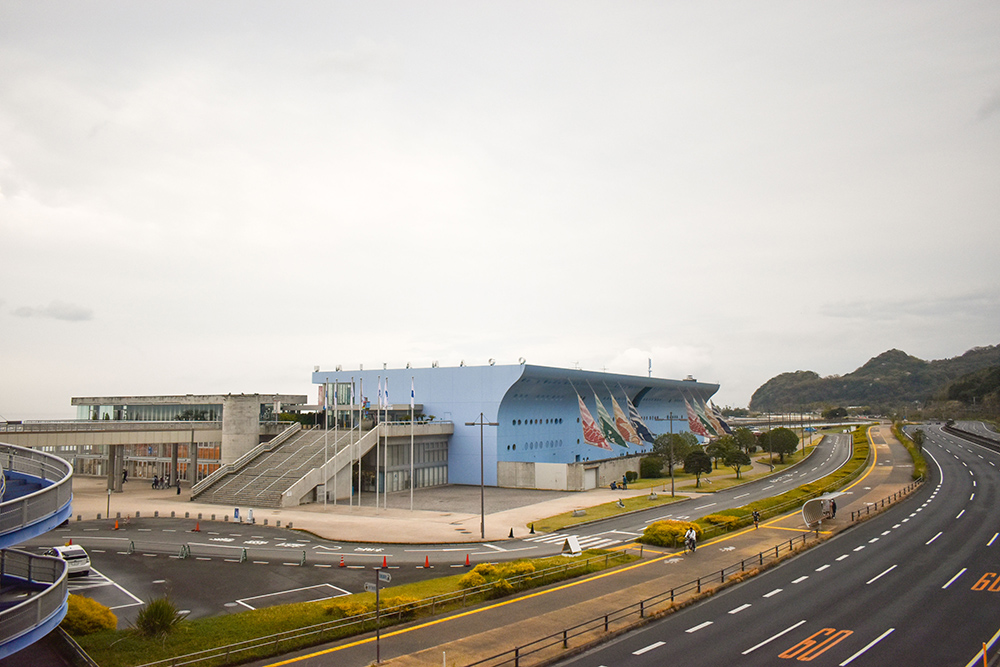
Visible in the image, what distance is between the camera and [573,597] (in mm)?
27312

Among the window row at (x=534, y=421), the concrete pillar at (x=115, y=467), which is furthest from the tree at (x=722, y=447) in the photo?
the concrete pillar at (x=115, y=467)

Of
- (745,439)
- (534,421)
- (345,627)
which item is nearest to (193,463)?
(534,421)

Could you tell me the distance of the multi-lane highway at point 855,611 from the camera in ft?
68.4

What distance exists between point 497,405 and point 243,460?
91.1ft

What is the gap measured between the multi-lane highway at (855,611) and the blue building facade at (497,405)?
30.7 meters

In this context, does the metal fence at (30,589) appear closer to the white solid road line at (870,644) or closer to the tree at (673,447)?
the white solid road line at (870,644)

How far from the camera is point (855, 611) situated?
25.4 meters

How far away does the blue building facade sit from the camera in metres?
72.6

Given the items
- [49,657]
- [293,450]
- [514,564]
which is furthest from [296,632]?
[293,450]

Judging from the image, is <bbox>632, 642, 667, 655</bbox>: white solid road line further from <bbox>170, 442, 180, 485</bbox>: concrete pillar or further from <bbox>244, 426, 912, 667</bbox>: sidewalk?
<bbox>170, 442, 180, 485</bbox>: concrete pillar

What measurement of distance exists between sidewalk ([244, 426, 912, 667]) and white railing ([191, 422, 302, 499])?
44.3 meters

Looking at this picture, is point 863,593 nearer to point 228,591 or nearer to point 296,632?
point 296,632

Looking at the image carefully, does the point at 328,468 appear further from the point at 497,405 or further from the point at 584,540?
the point at 584,540

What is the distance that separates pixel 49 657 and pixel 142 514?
36.9 metres
